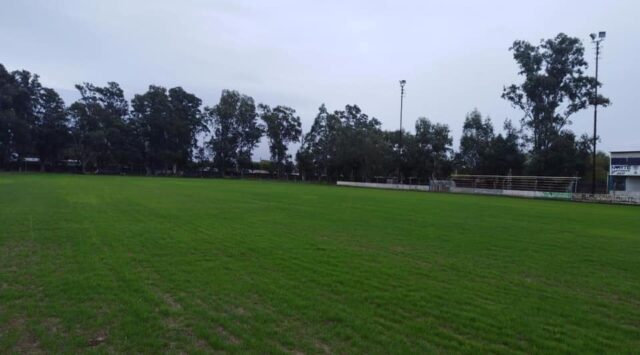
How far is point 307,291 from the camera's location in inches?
262

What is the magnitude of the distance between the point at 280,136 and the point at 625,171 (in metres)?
64.7

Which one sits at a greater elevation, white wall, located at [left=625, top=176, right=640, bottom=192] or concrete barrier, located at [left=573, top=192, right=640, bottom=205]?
white wall, located at [left=625, top=176, right=640, bottom=192]

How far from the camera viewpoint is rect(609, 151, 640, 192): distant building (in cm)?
4834

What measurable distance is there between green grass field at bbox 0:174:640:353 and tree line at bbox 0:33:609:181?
5177 centimetres

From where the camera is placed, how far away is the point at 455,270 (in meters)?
8.41

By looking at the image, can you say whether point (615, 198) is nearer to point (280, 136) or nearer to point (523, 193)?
point (523, 193)

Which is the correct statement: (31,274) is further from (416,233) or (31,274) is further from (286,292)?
(416,233)

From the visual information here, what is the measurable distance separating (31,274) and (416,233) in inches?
395

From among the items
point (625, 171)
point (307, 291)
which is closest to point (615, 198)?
point (625, 171)

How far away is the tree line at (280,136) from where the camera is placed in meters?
58.9

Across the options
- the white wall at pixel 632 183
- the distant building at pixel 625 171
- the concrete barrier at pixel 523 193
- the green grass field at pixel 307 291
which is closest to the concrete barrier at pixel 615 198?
the concrete barrier at pixel 523 193

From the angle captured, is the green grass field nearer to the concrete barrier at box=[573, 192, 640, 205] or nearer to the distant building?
the concrete barrier at box=[573, 192, 640, 205]

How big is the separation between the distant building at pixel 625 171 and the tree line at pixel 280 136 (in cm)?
501

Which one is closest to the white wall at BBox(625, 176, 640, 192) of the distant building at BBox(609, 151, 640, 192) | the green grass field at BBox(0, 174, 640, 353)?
the distant building at BBox(609, 151, 640, 192)
